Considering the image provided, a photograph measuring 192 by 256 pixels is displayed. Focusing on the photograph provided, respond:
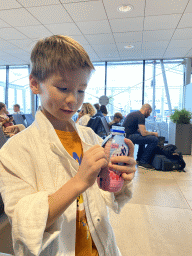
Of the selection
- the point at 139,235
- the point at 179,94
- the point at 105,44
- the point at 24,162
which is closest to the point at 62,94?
the point at 24,162

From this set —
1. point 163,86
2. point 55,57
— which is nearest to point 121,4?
point 55,57

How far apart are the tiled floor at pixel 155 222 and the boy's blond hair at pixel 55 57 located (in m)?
0.63

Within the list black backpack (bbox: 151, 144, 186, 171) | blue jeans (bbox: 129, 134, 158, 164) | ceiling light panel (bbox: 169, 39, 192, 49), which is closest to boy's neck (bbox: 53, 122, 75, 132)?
black backpack (bbox: 151, 144, 186, 171)

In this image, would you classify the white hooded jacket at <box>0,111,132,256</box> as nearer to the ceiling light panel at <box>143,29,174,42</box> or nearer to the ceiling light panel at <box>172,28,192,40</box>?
the ceiling light panel at <box>143,29,174,42</box>

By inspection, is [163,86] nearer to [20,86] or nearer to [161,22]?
[161,22]

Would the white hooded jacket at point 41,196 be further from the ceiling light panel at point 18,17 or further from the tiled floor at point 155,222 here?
the ceiling light panel at point 18,17

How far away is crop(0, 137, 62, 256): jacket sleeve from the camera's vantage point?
458 millimetres

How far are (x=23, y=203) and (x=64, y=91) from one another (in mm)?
344

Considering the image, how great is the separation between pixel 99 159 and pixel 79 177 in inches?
2.8

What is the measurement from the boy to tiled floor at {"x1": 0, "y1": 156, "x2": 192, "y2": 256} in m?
0.32

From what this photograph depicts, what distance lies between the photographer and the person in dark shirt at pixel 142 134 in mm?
3727

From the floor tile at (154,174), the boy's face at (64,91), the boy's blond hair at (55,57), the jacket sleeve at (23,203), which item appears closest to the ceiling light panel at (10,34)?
the floor tile at (154,174)

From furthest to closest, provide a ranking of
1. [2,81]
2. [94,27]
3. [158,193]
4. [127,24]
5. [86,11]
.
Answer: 1. [2,81]
2. [94,27]
3. [127,24]
4. [86,11]
5. [158,193]

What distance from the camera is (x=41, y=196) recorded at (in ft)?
1.61
